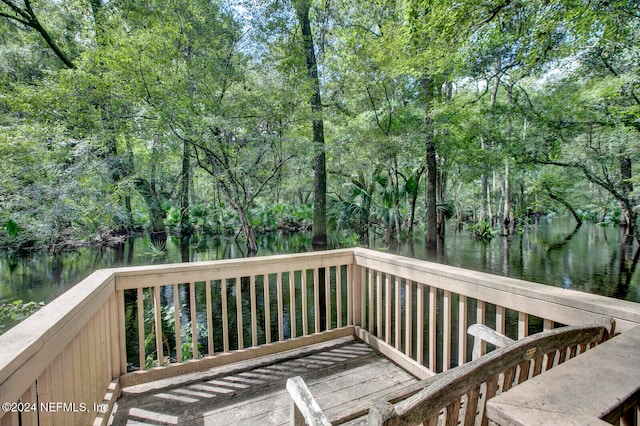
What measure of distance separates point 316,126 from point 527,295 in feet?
30.1

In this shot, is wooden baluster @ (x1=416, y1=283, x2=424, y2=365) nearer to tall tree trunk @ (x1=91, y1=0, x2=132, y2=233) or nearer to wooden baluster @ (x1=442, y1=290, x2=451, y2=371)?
wooden baluster @ (x1=442, y1=290, x2=451, y2=371)

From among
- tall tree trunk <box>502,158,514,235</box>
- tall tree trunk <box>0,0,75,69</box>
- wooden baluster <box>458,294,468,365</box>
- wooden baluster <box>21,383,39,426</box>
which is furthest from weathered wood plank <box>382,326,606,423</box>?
tall tree trunk <box>502,158,514,235</box>

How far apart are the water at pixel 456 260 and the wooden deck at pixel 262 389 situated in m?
6.14

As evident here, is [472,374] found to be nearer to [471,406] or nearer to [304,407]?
[471,406]

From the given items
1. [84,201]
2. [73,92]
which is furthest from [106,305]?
[84,201]

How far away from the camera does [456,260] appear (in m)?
9.62

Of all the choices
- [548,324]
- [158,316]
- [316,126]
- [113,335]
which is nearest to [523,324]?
[548,324]

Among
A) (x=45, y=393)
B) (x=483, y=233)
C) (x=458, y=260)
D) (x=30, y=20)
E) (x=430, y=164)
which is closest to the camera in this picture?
(x=45, y=393)

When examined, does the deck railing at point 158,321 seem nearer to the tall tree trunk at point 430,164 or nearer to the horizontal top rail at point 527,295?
the horizontal top rail at point 527,295

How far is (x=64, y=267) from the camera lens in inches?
345

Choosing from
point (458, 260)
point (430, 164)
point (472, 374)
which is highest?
point (430, 164)

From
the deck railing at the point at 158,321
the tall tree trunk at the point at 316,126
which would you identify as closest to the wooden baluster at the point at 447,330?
the deck railing at the point at 158,321

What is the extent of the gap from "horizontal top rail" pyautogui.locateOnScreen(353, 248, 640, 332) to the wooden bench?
0.21 meters

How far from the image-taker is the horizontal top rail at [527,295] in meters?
1.25
